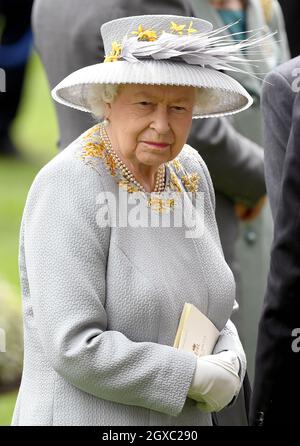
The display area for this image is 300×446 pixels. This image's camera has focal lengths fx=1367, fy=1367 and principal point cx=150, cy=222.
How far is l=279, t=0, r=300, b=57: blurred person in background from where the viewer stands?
8484 millimetres

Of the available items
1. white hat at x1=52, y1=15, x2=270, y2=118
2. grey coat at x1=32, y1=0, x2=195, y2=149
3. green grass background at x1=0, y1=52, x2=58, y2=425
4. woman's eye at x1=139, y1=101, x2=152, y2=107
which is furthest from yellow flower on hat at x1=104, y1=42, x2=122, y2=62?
green grass background at x1=0, y1=52, x2=58, y2=425

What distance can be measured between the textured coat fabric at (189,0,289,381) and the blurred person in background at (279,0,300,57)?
103 inches

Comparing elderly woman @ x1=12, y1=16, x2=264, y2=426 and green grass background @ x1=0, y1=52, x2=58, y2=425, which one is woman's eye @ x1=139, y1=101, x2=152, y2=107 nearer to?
elderly woman @ x1=12, y1=16, x2=264, y2=426

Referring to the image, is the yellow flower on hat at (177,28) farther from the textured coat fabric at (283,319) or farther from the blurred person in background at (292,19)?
the blurred person in background at (292,19)

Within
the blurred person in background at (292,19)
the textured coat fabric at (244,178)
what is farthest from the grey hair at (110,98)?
the blurred person in background at (292,19)

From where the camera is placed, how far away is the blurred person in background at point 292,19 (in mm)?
8484

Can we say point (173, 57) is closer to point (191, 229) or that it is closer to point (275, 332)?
point (191, 229)

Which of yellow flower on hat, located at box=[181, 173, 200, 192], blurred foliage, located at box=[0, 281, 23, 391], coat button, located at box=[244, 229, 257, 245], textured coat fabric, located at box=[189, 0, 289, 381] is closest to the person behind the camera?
yellow flower on hat, located at box=[181, 173, 200, 192]

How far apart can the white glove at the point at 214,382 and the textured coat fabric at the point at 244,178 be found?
5.32 feet

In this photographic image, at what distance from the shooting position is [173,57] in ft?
12.1

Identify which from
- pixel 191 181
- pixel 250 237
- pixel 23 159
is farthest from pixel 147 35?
pixel 23 159

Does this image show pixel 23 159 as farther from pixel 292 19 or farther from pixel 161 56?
pixel 161 56

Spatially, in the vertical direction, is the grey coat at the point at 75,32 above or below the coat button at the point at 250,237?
above
